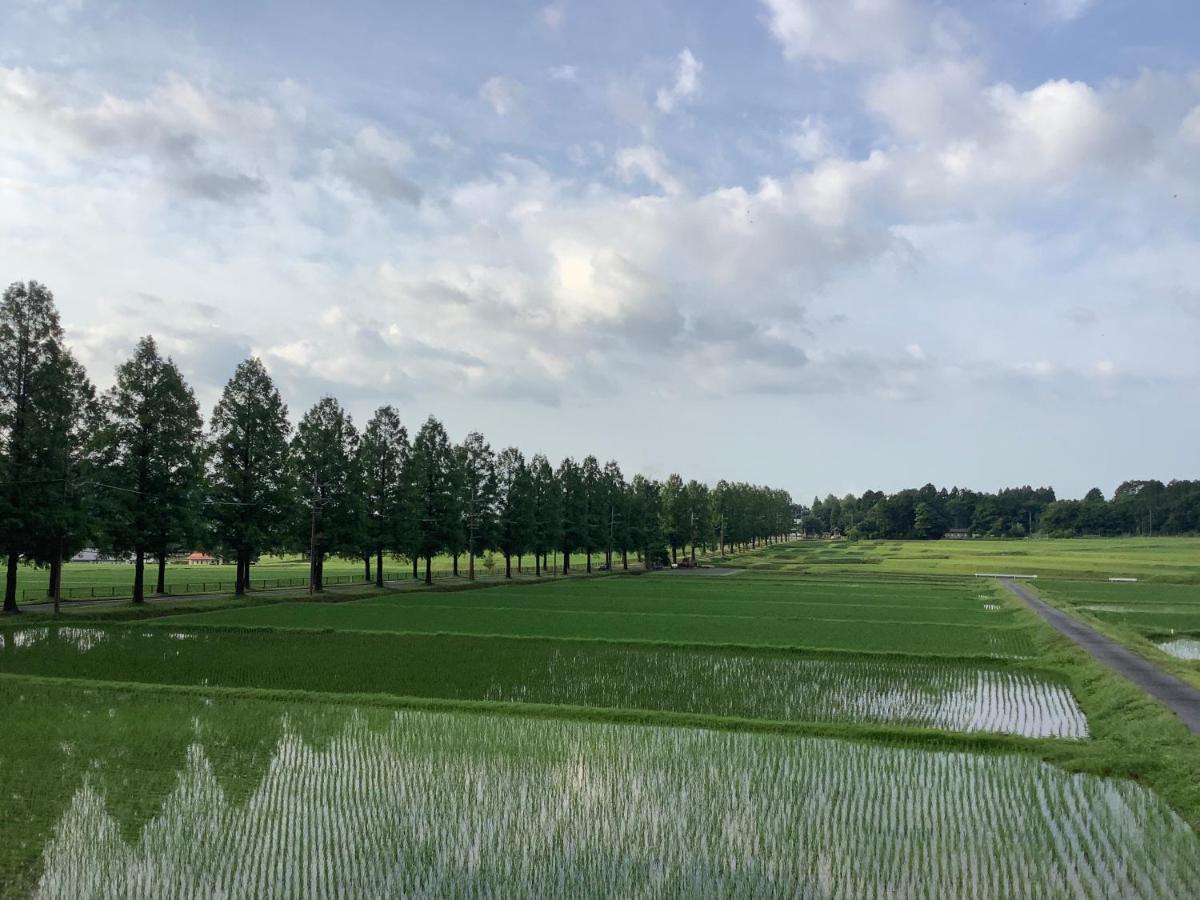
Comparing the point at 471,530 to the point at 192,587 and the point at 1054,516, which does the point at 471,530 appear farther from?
the point at 1054,516

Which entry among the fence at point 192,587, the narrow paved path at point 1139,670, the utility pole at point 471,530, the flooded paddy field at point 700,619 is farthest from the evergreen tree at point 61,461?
the narrow paved path at point 1139,670

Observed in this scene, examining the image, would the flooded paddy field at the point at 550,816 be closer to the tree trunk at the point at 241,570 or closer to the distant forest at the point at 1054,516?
the tree trunk at the point at 241,570

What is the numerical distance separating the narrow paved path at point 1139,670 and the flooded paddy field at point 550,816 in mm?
5720

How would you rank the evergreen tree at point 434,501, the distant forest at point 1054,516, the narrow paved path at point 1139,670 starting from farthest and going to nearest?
the distant forest at point 1054,516
the evergreen tree at point 434,501
the narrow paved path at point 1139,670

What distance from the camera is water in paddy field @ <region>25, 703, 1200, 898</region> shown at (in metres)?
8.55

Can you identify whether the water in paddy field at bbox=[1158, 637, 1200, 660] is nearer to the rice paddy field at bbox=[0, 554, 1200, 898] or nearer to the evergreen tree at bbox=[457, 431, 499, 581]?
the rice paddy field at bbox=[0, 554, 1200, 898]

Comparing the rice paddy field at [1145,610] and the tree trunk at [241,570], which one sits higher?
the tree trunk at [241,570]

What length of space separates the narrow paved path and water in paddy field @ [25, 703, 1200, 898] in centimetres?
575

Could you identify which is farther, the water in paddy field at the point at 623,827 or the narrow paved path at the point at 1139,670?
the narrow paved path at the point at 1139,670

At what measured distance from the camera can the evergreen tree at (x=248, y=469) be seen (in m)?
43.0

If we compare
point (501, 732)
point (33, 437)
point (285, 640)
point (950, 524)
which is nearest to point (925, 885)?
point (501, 732)

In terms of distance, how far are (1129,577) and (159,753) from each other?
243ft

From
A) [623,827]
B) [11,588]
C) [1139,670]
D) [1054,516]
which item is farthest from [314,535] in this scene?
[1054,516]

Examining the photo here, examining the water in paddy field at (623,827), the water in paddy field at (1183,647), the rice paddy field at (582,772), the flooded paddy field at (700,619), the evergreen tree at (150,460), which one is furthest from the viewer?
the evergreen tree at (150,460)
